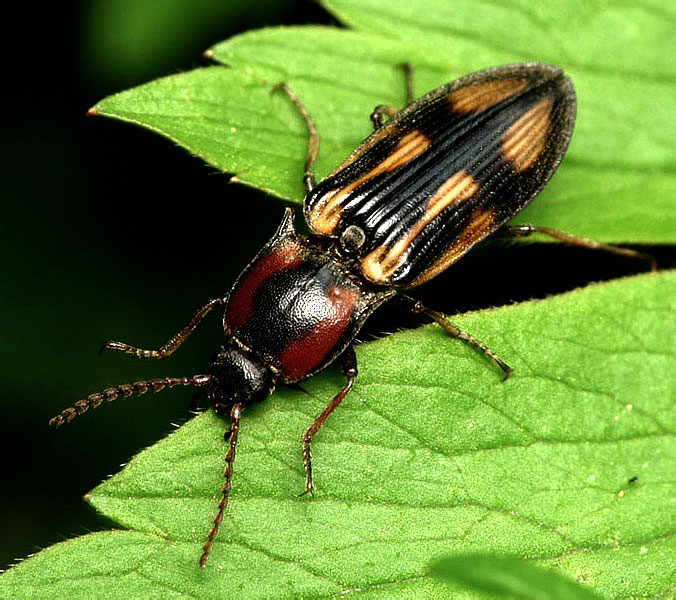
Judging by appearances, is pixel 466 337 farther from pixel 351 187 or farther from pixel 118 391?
pixel 118 391

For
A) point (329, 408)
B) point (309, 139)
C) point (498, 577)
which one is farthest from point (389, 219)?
point (498, 577)

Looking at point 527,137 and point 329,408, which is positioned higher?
point 527,137

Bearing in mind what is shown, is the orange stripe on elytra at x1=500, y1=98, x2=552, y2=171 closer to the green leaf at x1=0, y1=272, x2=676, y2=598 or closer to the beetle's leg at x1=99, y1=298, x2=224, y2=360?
the green leaf at x1=0, y1=272, x2=676, y2=598

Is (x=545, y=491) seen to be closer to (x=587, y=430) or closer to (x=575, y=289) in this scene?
(x=587, y=430)

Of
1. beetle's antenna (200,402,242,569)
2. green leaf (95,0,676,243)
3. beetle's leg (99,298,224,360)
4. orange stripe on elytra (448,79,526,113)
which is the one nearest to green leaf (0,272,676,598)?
beetle's antenna (200,402,242,569)

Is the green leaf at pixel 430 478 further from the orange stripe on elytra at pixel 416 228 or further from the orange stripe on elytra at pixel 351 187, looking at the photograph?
the orange stripe on elytra at pixel 351 187

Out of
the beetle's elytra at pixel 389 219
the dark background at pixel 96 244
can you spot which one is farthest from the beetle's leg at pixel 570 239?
the dark background at pixel 96 244
